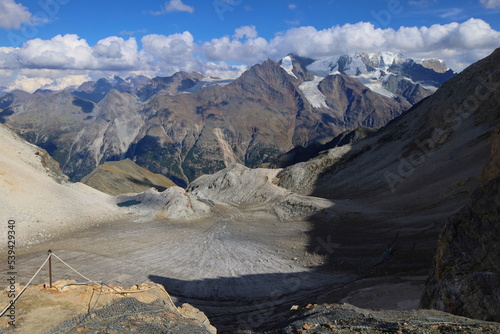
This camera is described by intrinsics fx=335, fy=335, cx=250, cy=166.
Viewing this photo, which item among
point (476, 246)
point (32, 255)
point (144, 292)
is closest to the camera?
point (476, 246)

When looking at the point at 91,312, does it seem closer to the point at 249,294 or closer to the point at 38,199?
the point at 249,294

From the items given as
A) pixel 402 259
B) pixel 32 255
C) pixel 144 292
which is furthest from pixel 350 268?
pixel 32 255

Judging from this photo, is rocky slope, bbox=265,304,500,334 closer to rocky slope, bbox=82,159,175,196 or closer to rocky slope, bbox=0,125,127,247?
rocky slope, bbox=0,125,127,247

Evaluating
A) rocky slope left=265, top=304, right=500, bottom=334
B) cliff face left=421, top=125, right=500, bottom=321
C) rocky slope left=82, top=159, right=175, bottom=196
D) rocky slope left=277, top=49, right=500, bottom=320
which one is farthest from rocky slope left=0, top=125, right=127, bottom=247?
rocky slope left=82, top=159, right=175, bottom=196

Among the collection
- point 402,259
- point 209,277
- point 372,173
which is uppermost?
point 372,173

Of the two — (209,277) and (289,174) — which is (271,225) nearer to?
(209,277)

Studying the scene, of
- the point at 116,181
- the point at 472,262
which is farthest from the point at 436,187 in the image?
the point at 116,181

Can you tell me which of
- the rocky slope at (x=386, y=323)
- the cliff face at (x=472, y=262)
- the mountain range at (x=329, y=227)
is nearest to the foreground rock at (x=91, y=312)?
the rocky slope at (x=386, y=323)
